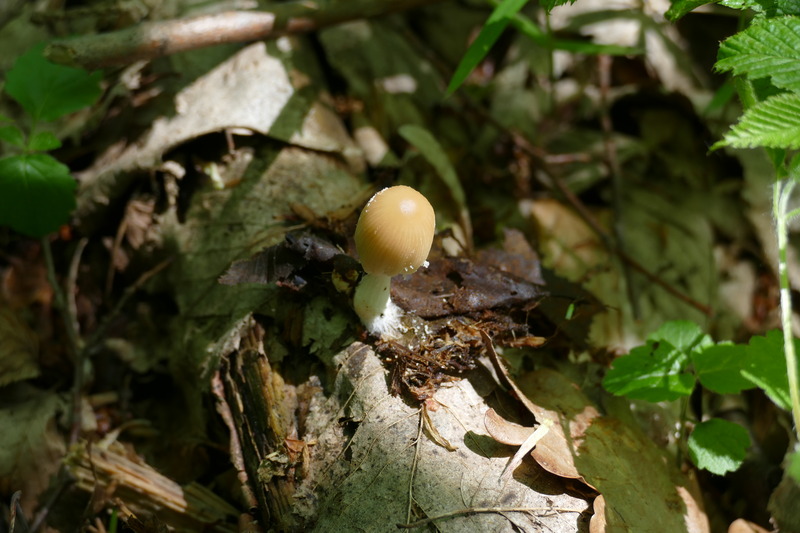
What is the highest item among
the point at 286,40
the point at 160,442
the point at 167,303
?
the point at 286,40

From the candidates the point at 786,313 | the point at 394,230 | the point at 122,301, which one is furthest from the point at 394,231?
the point at 122,301

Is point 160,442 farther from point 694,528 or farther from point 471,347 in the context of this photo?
point 694,528

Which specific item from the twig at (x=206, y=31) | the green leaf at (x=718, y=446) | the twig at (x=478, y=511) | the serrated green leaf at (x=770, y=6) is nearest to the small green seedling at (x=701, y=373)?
the green leaf at (x=718, y=446)

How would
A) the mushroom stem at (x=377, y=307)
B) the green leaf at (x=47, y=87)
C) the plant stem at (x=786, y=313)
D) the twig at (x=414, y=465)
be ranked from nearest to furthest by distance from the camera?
1. the plant stem at (x=786, y=313)
2. the twig at (x=414, y=465)
3. the mushroom stem at (x=377, y=307)
4. the green leaf at (x=47, y=87)

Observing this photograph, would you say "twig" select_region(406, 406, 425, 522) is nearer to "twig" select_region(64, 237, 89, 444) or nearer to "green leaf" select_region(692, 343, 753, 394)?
"green leaf" select_region(692, 343, 753, 394)

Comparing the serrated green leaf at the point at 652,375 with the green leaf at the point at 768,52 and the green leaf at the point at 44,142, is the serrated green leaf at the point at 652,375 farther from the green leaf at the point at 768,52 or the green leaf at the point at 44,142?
the green leaf at the point at 44,142

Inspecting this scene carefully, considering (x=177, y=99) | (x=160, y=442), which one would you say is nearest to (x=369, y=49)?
(x=177, y=99)
